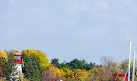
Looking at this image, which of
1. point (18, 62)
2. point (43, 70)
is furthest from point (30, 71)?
point (43, 70)

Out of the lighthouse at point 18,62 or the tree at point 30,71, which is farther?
the tree at point 30,71

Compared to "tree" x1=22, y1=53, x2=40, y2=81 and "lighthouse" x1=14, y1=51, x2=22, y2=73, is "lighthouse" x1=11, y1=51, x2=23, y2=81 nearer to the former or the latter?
"lighthouse" x1=14, y1=51, x2=22, y2=73

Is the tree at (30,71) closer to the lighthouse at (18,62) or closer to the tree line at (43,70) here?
the tree line at (43,70)

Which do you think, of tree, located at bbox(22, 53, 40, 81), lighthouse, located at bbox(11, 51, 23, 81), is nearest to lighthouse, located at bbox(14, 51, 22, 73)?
lighthouse, located at bbox(11, 51, 23, 81)

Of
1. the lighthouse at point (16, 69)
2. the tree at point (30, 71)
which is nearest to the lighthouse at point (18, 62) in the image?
the lighthouse at point (16, 69)

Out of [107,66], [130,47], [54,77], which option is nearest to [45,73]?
[54,77]

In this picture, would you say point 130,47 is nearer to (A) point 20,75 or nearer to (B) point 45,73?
(A) point 20,75

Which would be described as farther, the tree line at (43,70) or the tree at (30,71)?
the tree at (30,71)

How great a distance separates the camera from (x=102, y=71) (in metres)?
58.8

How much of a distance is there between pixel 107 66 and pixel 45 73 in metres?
10.9

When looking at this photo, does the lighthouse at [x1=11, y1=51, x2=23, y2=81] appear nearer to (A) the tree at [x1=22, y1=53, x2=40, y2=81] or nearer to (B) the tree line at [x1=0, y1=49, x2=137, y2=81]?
(B) the tree line at [x1=0, y1=49, x2=137, y2=81]

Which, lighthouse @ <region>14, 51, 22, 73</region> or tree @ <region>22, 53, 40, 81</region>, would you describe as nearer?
lighthouse @ <region>14, 51, 22, 73</region>

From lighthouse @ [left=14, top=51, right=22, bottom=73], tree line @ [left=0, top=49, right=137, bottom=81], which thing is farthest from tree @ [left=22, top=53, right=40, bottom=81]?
lighthouse @ [left=14, top=51, right=22, bottom=73]

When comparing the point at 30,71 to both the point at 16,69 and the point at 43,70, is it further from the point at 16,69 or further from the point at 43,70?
the point at 43,70
